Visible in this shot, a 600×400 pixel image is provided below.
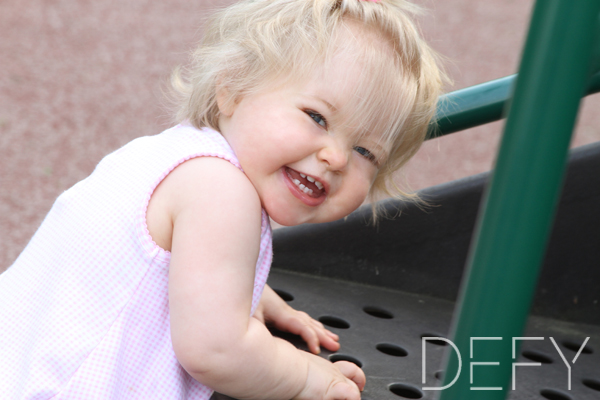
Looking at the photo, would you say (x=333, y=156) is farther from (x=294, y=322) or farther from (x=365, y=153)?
(x=294, y=322)

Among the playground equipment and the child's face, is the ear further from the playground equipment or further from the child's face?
the playground equipment

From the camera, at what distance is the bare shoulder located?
2.34 ft

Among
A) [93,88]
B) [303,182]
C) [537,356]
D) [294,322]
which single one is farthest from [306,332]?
[93,88]

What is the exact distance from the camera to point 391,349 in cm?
95

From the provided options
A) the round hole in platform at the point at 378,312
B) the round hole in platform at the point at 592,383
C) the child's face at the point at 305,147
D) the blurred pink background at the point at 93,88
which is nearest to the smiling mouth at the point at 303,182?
the child's face at the point at 305,147

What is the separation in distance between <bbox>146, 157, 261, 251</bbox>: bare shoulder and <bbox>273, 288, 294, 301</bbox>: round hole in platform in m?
0.31

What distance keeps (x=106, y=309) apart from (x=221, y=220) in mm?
175

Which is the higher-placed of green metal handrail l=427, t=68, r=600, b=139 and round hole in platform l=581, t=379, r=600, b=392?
green metal handrail l=427, t=68, r=600, b=139

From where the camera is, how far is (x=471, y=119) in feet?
3.06

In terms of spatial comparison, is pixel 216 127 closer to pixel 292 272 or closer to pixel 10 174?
pixel 292 272

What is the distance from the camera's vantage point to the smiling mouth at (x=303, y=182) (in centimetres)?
78

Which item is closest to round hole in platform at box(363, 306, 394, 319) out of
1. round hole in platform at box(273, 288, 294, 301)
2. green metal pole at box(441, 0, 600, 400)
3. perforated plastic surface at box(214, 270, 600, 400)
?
perforated plastic surface at box(214, 270, 600, 400)

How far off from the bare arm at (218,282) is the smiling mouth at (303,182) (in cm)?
6

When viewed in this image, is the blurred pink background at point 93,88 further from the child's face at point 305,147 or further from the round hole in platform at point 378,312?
the child's face at point 305,147
